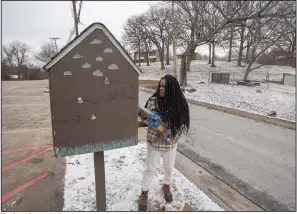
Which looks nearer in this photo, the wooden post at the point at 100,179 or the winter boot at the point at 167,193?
the wooden post at the point at 100,179

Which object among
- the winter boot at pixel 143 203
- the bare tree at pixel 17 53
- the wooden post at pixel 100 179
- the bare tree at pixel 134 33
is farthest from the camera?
the bare tree at pixel 17 53

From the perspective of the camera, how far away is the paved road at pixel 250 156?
3.46 meters

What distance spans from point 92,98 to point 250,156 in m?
4.12

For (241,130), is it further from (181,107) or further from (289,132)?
(181,107)

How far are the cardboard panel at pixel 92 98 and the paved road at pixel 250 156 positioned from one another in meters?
2.46

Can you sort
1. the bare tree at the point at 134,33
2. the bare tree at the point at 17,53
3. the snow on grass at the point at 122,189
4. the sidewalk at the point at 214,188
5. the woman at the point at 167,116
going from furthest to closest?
the bare tree at the point at 17,53
the bare tree at the point at 134,33
the sidewalk at the point at 214,188
the snow on grass at the point at 122,189
the woman at the point at 167,116

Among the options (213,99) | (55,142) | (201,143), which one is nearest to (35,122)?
(201,143)

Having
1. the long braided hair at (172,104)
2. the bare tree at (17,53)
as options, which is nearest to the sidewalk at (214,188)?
the long braided hair at (172,104)

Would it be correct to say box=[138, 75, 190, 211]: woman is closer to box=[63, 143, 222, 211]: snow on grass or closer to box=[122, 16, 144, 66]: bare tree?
box=[63, 143, 222, 211]: snow on grass

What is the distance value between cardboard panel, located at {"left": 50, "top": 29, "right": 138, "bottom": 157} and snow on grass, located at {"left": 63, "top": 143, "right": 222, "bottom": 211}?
1.24 m

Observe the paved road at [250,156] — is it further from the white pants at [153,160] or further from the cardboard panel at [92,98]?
the cardboard panel at [92,98]

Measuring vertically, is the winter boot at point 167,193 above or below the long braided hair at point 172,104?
below

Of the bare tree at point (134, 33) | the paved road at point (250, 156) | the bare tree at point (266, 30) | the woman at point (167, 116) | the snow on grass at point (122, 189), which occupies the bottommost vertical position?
the paved road at point (250, 156)

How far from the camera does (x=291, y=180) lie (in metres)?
3.88
